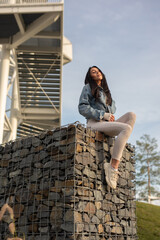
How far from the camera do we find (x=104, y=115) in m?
4.72

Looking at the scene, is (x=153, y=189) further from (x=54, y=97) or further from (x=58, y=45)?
(x=58, y=45)

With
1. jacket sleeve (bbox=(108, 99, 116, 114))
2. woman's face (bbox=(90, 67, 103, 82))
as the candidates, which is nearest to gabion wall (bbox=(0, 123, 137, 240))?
jacket sleeve (bbox=(108, 99, 116, 114))

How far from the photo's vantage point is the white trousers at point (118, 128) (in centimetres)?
439

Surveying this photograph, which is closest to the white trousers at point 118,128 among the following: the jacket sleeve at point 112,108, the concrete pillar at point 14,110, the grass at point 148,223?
the jacket sleeve at point 112,108

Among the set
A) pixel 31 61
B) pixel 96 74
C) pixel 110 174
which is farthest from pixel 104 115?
pixel 31 61

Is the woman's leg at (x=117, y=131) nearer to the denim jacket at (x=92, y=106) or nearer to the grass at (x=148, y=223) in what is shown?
the denim jacket at (x=92, y=106)

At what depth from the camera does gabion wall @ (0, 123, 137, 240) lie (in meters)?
3.83

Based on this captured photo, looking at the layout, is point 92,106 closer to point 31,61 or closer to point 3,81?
point 3,81

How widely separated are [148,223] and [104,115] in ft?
16.3

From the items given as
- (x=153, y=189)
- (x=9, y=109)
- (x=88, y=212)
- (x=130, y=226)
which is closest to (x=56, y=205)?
(x=88, y=212)

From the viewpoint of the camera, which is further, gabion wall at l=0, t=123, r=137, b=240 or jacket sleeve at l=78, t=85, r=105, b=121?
jacket sleeve at l=78, t=85, r=105, b=121

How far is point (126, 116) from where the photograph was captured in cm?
473

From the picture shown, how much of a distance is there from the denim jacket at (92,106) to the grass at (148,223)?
13.2 feet

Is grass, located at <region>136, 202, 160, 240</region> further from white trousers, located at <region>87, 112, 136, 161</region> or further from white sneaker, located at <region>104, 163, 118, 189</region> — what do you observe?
white trousers, located at <region>87, 112, 136, 161</region>
